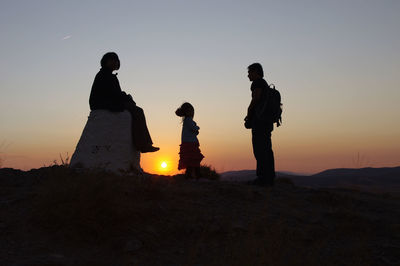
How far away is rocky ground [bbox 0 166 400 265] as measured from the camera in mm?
3750

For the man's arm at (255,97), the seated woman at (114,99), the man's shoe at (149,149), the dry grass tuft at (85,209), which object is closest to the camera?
the dry grass tuft at (85,209)

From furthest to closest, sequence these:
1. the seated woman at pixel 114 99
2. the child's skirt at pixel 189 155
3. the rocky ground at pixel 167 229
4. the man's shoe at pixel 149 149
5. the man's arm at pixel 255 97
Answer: the child's skirt at pixel 189 155 < the man's shoe at pixel 149 149 < the man's arm at pixel 255 97 < the seated woman at pixel 114 99 < the rocky ground at pixel 167 229

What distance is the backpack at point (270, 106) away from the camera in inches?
276

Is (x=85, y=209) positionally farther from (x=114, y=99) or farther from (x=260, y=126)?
(x=260, y=126)

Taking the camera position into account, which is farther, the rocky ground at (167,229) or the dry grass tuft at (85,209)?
the dry grass tuft at (85,209)

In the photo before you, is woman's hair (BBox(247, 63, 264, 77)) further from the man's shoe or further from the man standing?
the man's shoe

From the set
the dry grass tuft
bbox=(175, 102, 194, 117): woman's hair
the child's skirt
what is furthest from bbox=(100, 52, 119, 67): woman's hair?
the dry grass tuft

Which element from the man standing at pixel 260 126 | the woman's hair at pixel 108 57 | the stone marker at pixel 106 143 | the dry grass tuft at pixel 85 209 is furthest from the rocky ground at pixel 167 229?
the woman's hair at pixel 108 57

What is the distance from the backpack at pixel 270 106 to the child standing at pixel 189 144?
148 centimetres

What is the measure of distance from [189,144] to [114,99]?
183 centimetres

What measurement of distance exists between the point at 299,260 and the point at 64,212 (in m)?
2.48

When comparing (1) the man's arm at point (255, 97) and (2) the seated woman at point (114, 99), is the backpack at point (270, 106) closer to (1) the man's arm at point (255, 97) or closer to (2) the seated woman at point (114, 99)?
(1) the man's arm at point (255, 97)

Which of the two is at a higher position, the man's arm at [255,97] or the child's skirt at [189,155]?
the man's arm at [255,97]

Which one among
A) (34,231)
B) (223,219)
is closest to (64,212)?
(34,231)
